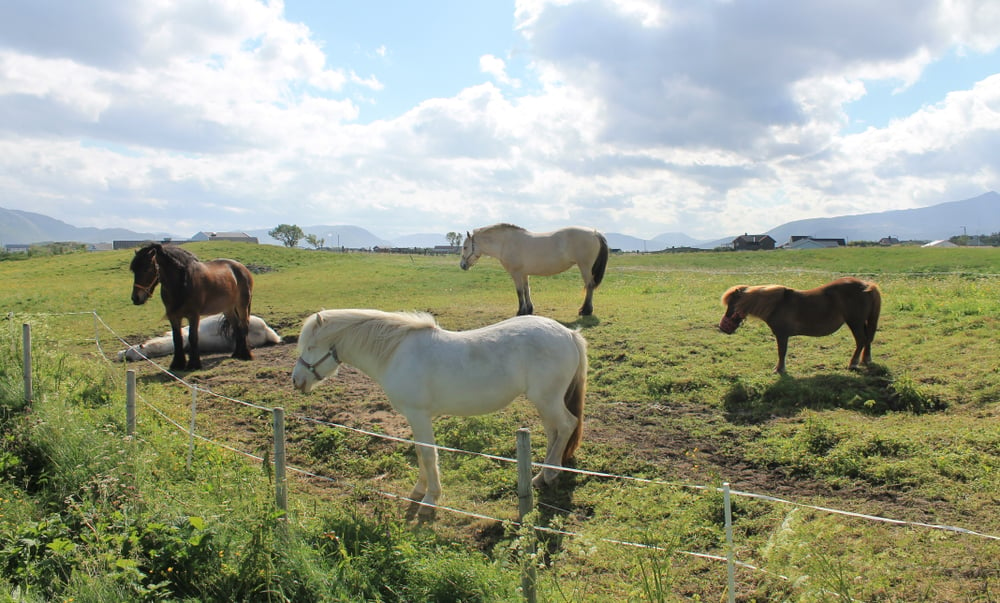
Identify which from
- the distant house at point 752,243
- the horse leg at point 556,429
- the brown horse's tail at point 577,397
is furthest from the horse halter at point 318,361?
the distant house at point 752,243

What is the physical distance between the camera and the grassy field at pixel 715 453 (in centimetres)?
356

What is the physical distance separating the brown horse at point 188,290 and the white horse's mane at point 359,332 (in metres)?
5.78

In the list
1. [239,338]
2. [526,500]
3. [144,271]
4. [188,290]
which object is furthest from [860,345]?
[144,271]

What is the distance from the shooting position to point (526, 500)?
3.37m

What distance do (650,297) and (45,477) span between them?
13.2m

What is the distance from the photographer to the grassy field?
3562 mm

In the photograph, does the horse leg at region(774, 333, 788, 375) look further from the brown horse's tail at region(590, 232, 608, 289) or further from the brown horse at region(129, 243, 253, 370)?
the brown horse at region(129, 243, 253, 370)

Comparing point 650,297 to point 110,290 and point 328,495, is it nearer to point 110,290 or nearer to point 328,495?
point 328,495

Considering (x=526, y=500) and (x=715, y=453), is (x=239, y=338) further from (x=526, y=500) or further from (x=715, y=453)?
(x=526, y=500)

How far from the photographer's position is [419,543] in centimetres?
410

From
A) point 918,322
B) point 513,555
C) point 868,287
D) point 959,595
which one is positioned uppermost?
point 868,287

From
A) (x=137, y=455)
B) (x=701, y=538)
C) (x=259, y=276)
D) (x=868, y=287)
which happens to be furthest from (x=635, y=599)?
(x=259, y=276)

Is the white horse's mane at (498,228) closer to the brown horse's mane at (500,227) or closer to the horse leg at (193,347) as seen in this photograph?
the brown horse's mane at (500,227)

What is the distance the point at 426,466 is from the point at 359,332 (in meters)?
1.37
